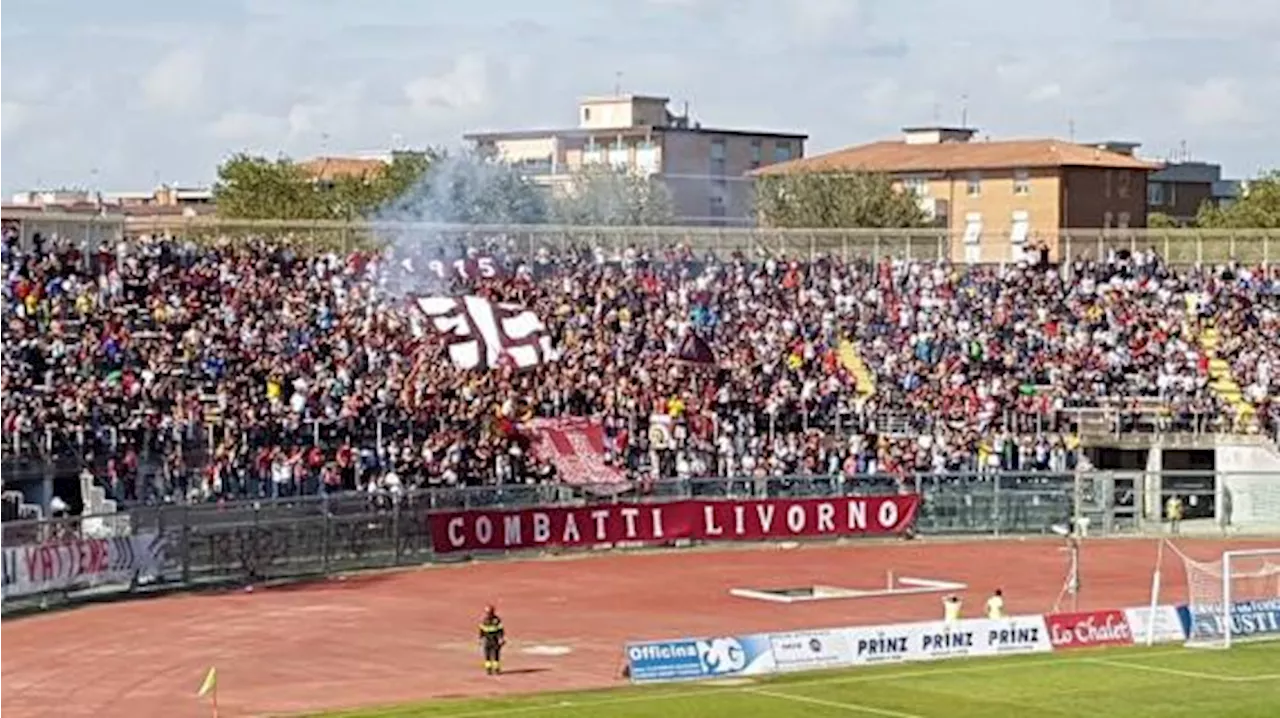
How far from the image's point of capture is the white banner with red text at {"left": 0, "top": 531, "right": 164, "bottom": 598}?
50.9 m

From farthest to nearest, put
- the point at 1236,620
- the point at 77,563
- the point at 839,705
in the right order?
the point at 77,563
the point at 1236,620
the point at 839,705

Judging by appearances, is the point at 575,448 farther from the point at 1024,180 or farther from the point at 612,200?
the point at 1024,180

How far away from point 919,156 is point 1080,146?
9.79 metres

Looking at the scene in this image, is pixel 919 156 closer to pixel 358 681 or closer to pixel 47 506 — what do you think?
pixel 47 506

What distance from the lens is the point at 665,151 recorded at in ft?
525

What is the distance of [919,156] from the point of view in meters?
150

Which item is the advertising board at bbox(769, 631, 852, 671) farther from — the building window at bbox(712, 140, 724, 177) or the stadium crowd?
the building window at bbox(712, 140, 724, 177)

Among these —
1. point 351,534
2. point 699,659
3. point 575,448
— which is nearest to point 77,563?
point 351,534

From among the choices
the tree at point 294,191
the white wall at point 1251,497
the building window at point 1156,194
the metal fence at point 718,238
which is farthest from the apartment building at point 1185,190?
the white wall at point 1251,497

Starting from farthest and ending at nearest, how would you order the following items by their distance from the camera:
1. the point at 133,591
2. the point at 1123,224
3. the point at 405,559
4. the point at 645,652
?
the point at 1123,224 → the point at 405,559 → the point at 133,591 → the point at 645,652

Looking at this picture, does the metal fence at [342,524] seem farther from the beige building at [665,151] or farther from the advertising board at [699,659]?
the beige building at [665,151]

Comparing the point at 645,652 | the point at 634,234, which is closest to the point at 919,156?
the point at 634,234

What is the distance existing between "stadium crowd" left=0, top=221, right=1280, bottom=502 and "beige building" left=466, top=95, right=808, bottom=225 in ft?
204

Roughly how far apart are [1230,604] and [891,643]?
343 inches
